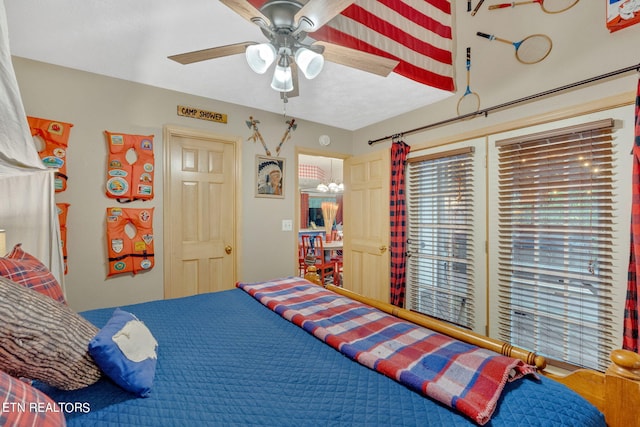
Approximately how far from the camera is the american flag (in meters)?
1.83

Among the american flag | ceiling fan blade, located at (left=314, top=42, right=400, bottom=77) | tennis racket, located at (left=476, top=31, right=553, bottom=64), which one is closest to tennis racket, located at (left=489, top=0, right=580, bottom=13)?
tennis racket, located at (left=476, top=31, right=553, bottom=64)

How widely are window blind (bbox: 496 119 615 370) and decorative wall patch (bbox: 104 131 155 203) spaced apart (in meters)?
3.02

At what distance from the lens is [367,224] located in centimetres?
356

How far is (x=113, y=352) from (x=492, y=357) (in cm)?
137

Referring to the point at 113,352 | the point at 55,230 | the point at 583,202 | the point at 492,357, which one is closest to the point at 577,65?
the point at 583,202

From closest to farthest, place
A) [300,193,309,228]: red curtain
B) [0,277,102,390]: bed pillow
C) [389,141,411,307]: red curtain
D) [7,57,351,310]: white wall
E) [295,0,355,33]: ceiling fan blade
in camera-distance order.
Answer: [0,277,102,390]: bed pillow → [295,0,355,33]: ceiling fan blade → [7,57,351,310]: white wall → [389,141,411,307]: red curtain → [300,193,309,228]: red curtain

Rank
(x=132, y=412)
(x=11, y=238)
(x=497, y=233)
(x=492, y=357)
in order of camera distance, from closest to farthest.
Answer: (x=132, y=412)
(x=492, y=357)
(x=11, y=238)
(x=497, y=233)

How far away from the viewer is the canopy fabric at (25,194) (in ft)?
5.08

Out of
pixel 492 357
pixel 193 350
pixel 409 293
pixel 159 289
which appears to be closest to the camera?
pixel 492 357

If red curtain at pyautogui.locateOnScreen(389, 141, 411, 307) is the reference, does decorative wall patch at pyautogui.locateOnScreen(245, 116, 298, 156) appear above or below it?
above

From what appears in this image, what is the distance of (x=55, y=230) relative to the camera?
1908mm

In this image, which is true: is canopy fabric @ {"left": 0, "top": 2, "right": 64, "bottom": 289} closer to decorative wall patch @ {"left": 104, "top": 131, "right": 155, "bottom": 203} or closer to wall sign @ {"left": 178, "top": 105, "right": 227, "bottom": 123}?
decorative wall patch @ {"left": 104, "top": 131, "right": 155, "bottom": 203}

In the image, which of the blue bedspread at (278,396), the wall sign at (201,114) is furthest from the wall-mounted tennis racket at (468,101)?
the wall sign at (201,114)

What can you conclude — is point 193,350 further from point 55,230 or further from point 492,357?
point 55,230
